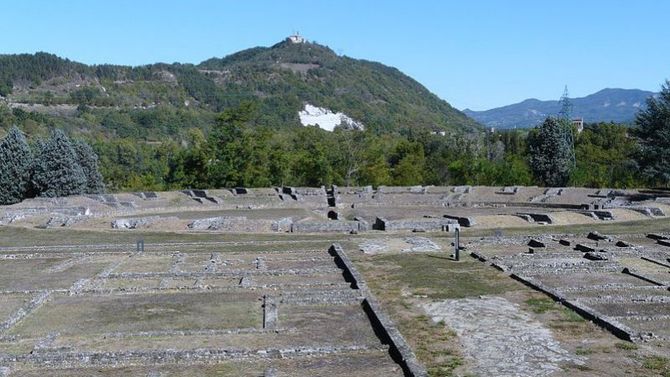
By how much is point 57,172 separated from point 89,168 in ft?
15.8

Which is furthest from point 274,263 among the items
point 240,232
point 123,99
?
point 123,99

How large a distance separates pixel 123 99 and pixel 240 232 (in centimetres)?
12090

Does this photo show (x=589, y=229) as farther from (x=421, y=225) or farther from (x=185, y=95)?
(x=185, y=95)

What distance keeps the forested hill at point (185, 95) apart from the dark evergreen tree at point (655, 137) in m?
79.1

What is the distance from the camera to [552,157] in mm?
66250

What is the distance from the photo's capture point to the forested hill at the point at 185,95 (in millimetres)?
131750

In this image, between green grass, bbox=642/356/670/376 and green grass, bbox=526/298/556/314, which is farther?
green grass, bbox=526/298/556/314

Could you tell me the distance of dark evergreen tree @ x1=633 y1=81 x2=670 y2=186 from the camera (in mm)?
56438

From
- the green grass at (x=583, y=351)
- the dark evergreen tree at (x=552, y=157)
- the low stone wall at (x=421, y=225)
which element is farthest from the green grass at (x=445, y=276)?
the dark evergreen tree at (x=552, y=157)

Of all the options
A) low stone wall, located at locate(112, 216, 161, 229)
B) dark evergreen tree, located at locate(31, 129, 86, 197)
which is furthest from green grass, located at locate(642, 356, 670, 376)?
dark evergreen tree, located at locate(31, 129, 86, 197)

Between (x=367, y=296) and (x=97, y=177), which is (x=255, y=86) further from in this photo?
(x=367, y=296)

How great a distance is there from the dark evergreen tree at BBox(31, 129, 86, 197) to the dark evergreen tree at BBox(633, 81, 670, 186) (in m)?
46.9

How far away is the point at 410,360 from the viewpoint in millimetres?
14016

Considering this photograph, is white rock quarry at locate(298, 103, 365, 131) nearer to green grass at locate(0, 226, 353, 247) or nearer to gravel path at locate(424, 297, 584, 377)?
green grass at locate(0, 226, 353, 247)
